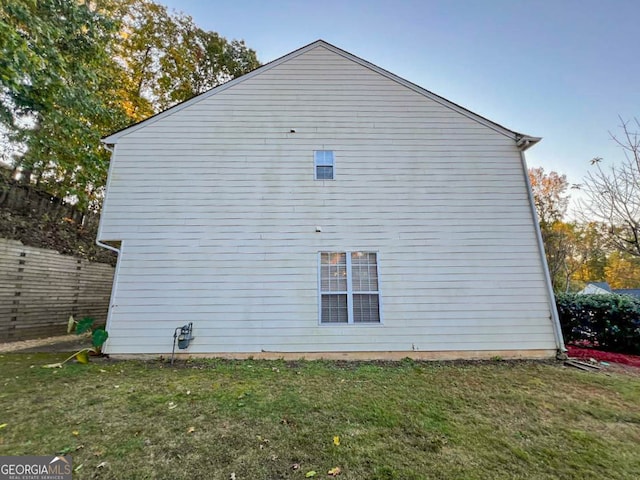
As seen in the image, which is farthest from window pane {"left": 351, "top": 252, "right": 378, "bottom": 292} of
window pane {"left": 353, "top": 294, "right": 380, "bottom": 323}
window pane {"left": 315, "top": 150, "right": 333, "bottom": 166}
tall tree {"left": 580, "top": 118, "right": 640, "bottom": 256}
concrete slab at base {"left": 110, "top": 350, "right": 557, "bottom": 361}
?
tall tree {"left": 580, "top": 118, "right": 640, "bottom": 256}

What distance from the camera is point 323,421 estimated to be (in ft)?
10.5

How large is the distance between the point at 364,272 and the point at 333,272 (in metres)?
0.71

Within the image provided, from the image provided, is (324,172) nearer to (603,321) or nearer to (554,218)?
(603,321)

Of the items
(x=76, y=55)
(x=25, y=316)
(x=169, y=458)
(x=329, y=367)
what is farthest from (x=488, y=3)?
(x=25, y=316)

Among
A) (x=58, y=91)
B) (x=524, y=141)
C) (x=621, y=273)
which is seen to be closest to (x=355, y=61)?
(x=524, y=141)

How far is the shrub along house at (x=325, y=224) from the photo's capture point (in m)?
5.71

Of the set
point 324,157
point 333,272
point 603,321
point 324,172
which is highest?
point 324,157

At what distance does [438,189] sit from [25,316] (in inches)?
464

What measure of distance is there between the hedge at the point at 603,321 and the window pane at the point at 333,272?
6.42 m

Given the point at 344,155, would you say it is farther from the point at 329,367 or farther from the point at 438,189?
the point at 329,367

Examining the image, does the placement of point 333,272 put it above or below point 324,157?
below

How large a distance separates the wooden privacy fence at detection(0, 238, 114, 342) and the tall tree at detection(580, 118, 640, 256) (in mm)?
17004

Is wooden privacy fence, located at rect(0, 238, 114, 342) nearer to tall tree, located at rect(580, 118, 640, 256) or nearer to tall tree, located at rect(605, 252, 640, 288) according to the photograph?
tall tree, located at rect(580, 118, 640, 256)
